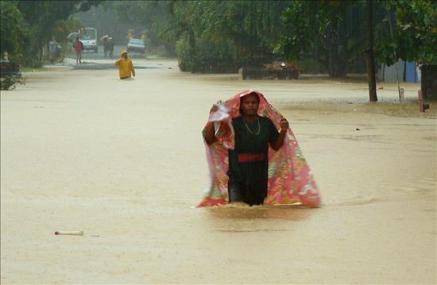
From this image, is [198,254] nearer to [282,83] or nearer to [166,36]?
[282,83]

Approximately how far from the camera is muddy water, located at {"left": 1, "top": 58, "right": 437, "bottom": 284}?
1009 centimetres

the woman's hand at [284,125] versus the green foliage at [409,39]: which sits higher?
the green foliage at [409,39]

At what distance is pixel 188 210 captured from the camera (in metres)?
13.5

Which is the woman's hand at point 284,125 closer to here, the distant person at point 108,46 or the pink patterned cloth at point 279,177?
the pink patterned cloth at point 279,177

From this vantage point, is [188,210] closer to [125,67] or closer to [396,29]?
[396,29]

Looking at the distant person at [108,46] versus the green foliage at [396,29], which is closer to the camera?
the green foliage at [396,29]

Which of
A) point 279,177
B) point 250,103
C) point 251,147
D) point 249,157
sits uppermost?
point 250,103

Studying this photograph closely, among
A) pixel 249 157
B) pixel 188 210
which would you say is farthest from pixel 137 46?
pixel 249 157

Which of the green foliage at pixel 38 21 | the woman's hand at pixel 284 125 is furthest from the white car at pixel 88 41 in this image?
the woman's hand at pixel 284 125

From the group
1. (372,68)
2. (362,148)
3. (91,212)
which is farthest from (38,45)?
(91,212)

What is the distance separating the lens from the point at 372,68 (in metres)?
32.6

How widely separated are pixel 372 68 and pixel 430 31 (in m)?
2.17

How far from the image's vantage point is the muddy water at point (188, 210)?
10.1m

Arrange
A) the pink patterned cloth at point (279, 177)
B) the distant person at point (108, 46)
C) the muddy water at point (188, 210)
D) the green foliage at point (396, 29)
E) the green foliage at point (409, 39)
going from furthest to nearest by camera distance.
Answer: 1. the distant person at point (108, 46)
2. the green foliage at point (409, 39)
3. the green foliage at point (396, 29)
4. the pink patterned cloth at point (279, 177)
5. the muddy water at point (188, 210)
